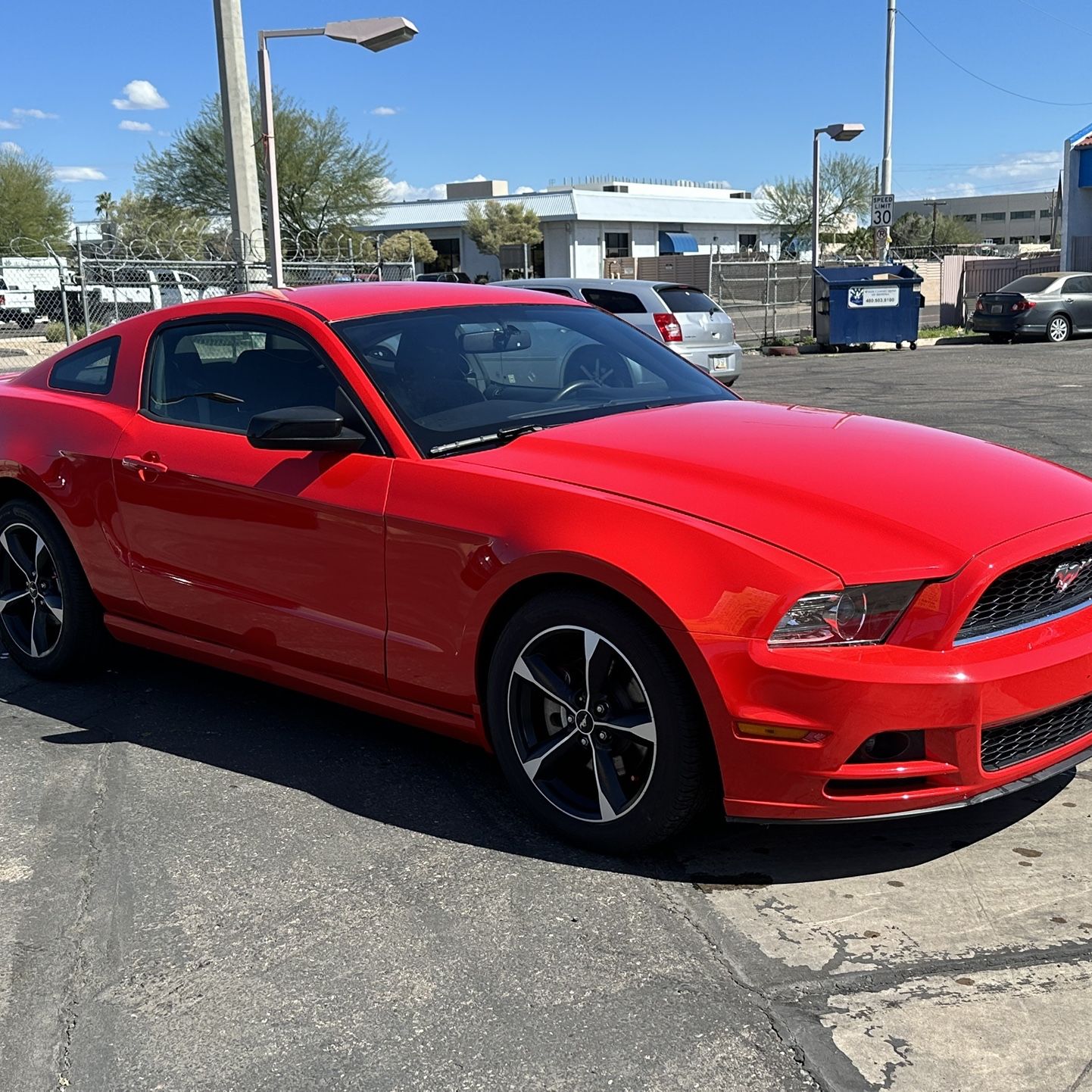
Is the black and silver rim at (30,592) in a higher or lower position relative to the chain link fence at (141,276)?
lower

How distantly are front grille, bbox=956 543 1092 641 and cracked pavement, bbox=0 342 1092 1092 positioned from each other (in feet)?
2.28

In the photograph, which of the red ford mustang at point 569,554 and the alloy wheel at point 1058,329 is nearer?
the red ford mustang at point 569,554

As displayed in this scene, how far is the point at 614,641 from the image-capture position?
3.32 metres

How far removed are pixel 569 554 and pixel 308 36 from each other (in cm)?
1416

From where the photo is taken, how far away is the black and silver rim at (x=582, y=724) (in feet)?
11.1

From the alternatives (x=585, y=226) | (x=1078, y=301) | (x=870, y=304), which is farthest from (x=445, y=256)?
(x=1078, y=301)

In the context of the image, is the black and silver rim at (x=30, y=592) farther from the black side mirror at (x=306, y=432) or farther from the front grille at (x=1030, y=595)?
the front grille at (x=1030, y=595)

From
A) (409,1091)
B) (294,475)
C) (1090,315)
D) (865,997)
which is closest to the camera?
(409,1091)

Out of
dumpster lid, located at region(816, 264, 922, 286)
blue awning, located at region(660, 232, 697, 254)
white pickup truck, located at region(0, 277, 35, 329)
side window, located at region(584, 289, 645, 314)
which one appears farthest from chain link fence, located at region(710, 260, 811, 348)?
blue awning, located at region(660, 232, 697, 254)

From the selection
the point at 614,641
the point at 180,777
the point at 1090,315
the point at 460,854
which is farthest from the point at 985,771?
the point at 1090,315

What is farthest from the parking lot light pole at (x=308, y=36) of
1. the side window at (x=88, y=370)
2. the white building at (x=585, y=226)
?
the white building at (x=585, y=226)

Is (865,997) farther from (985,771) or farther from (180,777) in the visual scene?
(180,777)

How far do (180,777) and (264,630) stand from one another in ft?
1.87

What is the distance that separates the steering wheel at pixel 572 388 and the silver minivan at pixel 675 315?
10347mm
